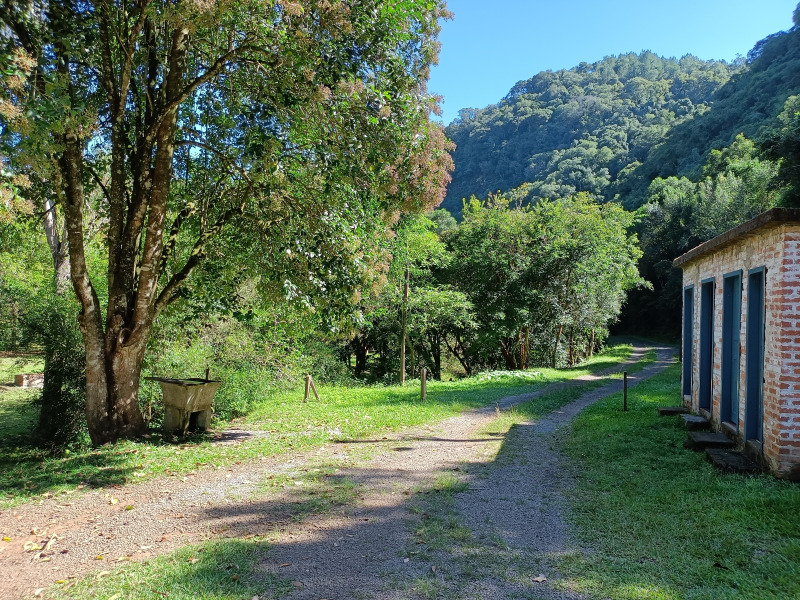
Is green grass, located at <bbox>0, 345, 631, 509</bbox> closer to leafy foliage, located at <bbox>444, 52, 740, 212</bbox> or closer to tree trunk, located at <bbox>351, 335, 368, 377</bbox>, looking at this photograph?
tree trunk, located at <bbox>351, 335, 368, 377</bbox>

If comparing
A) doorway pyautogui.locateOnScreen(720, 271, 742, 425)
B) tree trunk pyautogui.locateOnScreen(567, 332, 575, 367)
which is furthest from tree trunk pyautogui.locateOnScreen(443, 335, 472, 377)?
doorway pyautogui.locateOnScreen(720, 271, 742, 425)

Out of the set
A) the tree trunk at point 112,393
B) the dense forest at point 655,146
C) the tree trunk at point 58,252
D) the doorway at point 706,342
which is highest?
the dense forest at point 655,146

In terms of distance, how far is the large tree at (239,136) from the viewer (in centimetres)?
745

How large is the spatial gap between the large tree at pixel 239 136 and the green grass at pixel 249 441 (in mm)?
1128


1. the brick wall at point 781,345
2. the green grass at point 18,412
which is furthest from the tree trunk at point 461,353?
the brick wall at point 781,345

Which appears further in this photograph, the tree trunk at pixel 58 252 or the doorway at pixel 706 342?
the tree trunk at pixel 58 252

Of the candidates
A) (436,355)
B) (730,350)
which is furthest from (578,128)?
(730,350)

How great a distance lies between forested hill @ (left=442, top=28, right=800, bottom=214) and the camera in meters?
58.7

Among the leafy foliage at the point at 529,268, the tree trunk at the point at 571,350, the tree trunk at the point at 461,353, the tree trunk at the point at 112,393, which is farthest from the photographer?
the tree trunk at the point at 571,350

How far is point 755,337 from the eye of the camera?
707 centimetres

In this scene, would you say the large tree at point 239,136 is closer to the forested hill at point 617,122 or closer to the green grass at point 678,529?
the green grass at point 678,529

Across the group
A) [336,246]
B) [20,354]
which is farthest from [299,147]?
[20,354]

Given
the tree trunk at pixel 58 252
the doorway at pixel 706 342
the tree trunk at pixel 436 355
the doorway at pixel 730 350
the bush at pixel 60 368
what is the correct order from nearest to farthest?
the doorway at pixel 730 350 < the doorway at pixel 706 342 < the bush at pixel 60 368 < the tree trunk at pixel 58 252 < the tree trunk at pixel 436 355

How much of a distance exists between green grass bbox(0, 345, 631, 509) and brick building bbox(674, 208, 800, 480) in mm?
5537
